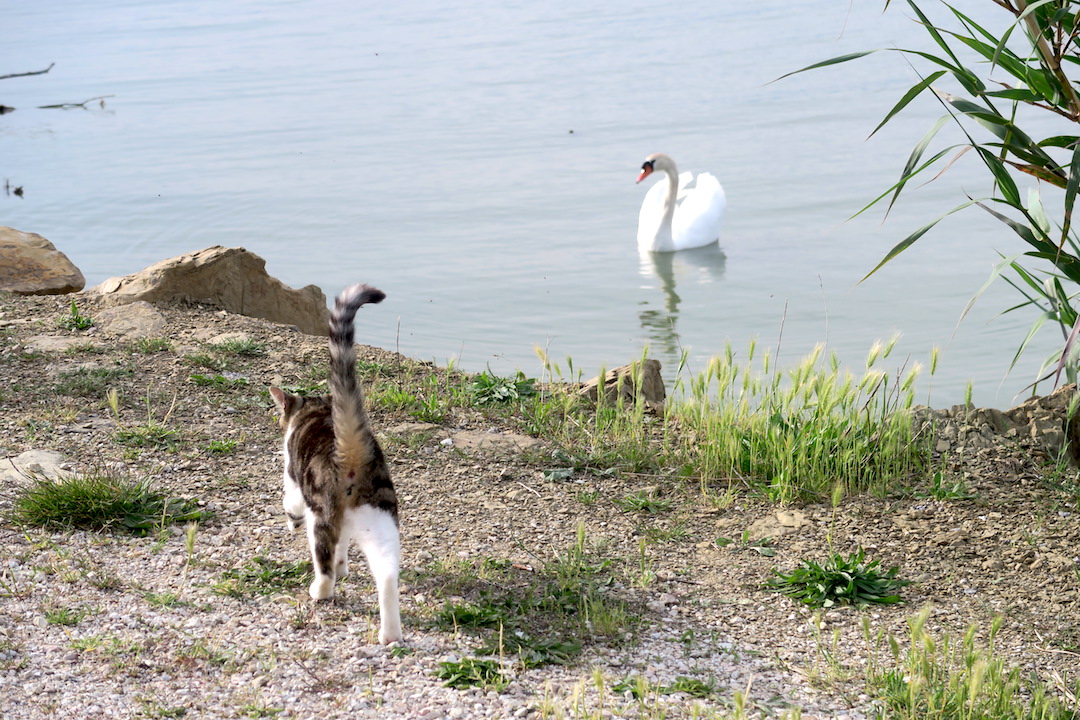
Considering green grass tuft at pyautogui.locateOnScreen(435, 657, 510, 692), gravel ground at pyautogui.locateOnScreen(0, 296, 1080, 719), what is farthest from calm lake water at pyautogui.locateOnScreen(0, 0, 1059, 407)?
green grass tuft at pyautogui.locateOnScreen(435, 657, 510, 692)

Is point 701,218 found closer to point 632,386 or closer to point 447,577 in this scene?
point 632,386

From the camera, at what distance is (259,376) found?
20.6 ft

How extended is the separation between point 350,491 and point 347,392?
342 mm

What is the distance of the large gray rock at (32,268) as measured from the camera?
8203mm

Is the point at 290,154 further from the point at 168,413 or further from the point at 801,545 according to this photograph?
the point at 801,545

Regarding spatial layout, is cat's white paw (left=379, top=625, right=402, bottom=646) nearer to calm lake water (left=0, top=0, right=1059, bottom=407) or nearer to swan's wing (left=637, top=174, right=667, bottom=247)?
calm lake water (left=0, top=0, right=1059, bottom=407)

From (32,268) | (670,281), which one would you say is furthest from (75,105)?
(670,281)

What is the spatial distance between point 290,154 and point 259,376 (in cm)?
1143

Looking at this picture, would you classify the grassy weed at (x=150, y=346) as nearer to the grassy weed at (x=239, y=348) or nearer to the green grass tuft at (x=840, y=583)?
the grassy weed at (x=239, y=348)

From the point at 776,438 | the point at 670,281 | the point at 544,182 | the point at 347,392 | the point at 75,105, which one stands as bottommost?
the point at 776,438

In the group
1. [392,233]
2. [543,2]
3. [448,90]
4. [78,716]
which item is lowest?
[78,716]

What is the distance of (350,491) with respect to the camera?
12.3ft

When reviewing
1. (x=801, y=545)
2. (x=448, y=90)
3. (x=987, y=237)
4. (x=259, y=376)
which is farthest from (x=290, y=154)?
(x=801, y=545)

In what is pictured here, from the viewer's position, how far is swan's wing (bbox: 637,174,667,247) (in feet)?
39.8
